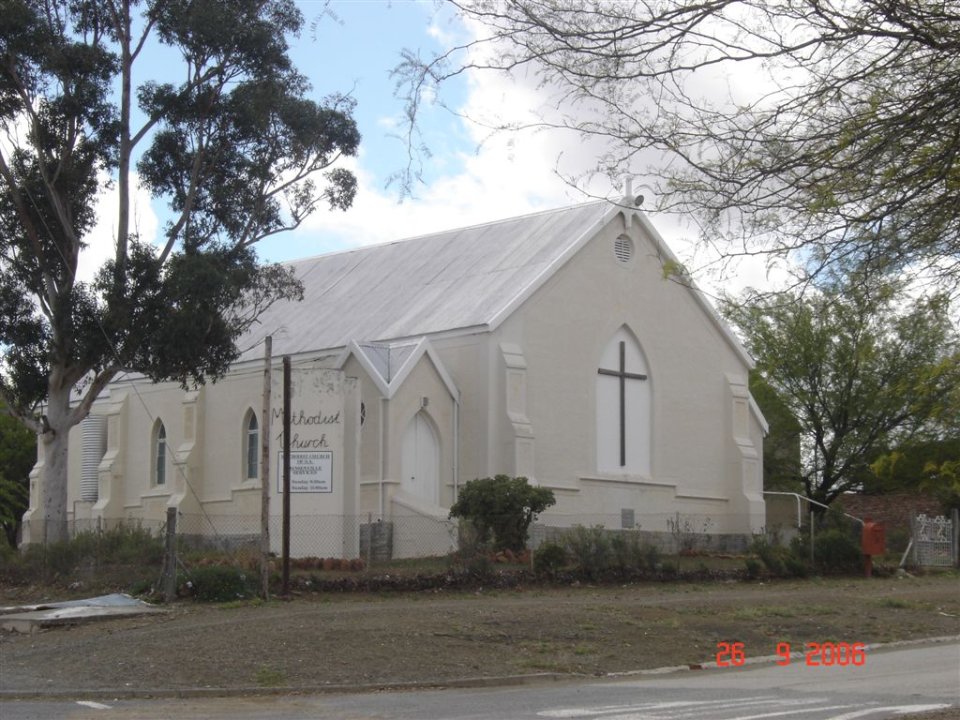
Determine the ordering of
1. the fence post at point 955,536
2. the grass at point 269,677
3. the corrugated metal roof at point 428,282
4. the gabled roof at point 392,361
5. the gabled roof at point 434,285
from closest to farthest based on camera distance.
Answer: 1. the grass at point 269,677
2. the fence post at point 955,536
3. the gabled roof at point 392,361
4. the gabled roof at point 434,285
5. the corrugated metal roof at point 428,282

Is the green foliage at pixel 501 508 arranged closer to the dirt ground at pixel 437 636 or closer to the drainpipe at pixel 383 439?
the dirt ground at pixel 437 636

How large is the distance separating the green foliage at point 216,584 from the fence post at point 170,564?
0.82 feet

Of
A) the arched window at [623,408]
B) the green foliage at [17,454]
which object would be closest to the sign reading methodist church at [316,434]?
A: the arched window at [623,408]

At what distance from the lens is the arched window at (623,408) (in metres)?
35.4

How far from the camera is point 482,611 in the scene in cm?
2041

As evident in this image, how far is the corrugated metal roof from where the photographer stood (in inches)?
1363

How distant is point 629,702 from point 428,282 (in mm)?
25136

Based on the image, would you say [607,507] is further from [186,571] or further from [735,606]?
[186,571]

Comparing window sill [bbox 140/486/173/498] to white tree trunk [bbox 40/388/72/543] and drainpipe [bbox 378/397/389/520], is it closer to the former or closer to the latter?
white tree trunk [bbox 40/388/72/543]

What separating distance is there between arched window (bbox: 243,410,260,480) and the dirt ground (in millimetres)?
Answer: 13202

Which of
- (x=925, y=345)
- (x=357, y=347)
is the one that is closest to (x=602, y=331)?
(x=357, y=347)

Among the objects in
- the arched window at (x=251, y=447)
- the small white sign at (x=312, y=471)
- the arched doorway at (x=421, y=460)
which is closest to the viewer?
the small white sign at (x=312, y=471)

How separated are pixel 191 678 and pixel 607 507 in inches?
801
